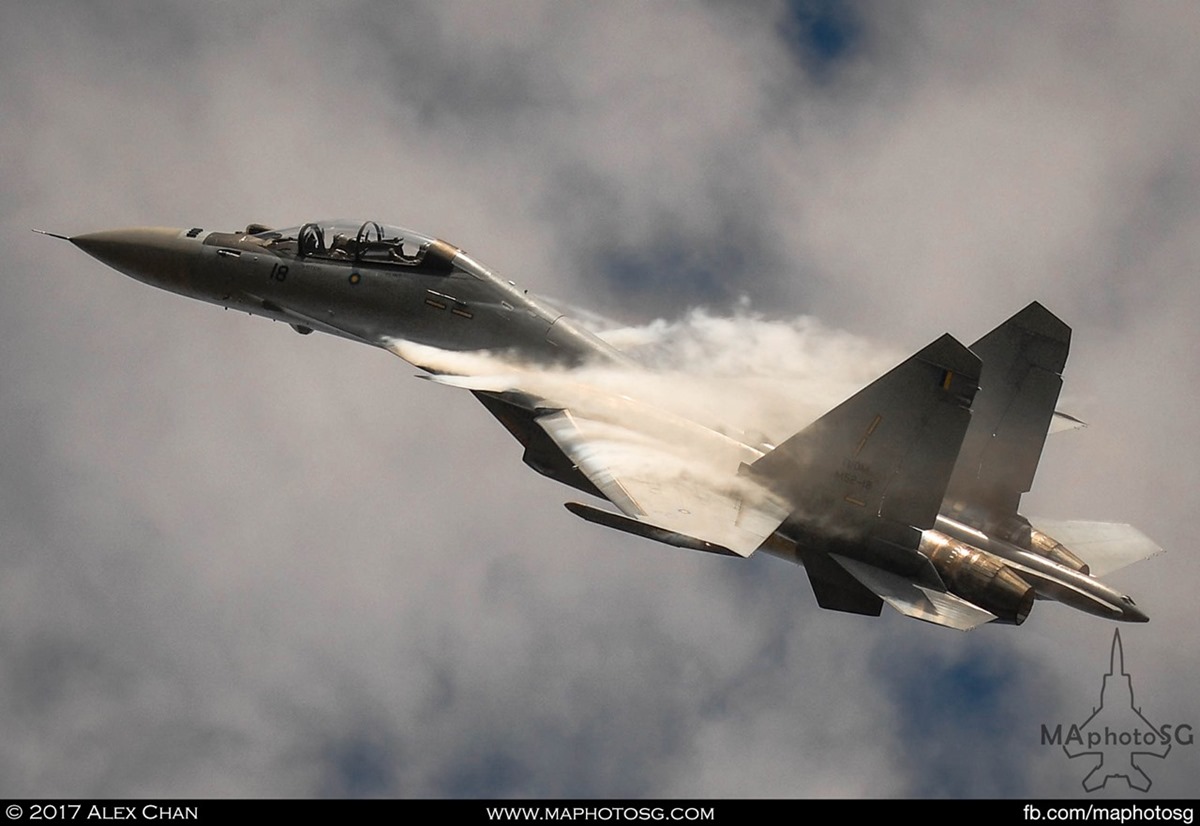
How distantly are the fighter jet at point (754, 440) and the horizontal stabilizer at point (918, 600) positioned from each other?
0.03m

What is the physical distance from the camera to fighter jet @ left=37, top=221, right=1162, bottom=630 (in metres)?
14.3

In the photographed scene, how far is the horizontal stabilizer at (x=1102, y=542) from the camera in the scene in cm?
1694

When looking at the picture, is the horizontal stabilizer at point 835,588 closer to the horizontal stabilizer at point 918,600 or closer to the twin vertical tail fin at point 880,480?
the twin vertical tail fin at point 880,480

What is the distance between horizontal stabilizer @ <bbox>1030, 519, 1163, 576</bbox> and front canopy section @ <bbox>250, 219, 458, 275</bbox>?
28.0 feet

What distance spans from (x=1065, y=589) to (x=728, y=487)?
4.47 meters

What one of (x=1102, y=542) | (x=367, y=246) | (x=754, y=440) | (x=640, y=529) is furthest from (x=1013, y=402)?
(x=367, y=246)

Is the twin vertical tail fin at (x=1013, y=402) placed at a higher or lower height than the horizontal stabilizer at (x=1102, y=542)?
higher

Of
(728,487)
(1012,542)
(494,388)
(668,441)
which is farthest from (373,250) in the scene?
(1012,542)

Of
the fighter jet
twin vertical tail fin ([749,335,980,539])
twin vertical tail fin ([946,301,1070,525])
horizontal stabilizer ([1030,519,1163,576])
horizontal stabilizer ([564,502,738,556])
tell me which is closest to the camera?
horizontal stabilizer ([564,502,738,556])

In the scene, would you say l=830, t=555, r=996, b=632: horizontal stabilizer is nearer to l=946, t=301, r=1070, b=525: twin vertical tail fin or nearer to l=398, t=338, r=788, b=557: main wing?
l=398, t=338, r=788, b=557: main wing

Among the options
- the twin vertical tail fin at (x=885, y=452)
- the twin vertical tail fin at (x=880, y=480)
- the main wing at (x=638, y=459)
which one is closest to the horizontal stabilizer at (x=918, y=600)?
the twin vertical tail fin at (x=880, y=480)

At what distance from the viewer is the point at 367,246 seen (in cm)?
1781

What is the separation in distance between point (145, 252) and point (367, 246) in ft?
11.3

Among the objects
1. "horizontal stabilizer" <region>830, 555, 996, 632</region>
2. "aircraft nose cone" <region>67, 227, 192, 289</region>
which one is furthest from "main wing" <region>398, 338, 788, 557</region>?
"aircraft nose cone" <region>67, 227, 192, 289</region>
